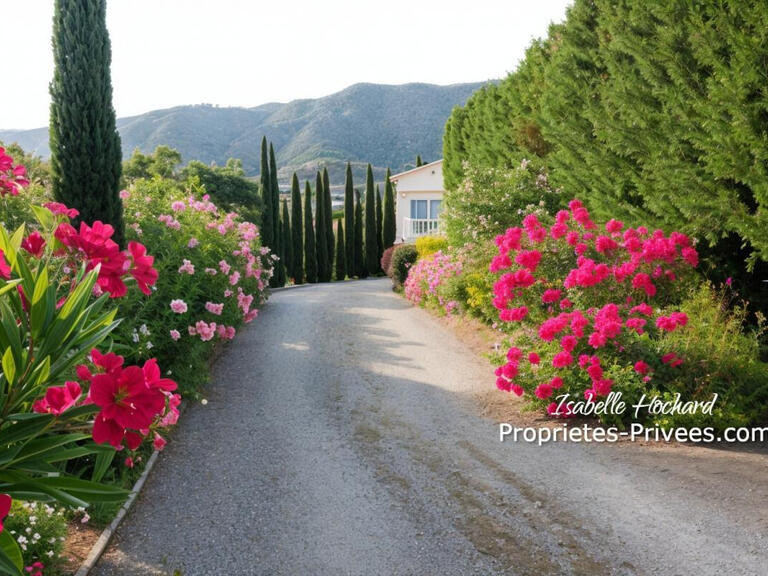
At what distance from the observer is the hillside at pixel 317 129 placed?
3570 inches

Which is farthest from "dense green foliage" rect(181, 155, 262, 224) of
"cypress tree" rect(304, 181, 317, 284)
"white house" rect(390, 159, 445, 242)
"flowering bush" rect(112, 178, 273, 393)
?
"flowering bush" rect(112, 178, 273, 393)

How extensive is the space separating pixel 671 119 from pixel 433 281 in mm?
6565

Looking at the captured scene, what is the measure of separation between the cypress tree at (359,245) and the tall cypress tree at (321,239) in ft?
6.98

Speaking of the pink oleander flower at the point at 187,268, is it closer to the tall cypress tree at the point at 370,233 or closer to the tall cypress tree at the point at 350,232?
the tall cypress tree at the point at 350,232

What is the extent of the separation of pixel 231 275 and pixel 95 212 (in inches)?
74.0

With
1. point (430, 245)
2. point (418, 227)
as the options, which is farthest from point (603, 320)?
point (418, 227)

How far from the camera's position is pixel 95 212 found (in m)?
7.56

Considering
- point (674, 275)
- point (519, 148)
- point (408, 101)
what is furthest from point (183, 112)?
point (674, 275)

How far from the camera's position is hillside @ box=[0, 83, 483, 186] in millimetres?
90688

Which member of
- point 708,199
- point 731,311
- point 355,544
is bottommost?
point 355,544

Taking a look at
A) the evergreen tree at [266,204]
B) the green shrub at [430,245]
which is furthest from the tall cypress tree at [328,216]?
the green shrub at [430,245]

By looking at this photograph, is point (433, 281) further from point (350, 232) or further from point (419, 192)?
point (350, 232)

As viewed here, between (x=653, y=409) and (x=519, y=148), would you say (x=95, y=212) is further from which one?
(x=519, y=148)

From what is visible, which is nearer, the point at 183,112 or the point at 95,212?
the point at 95,212
